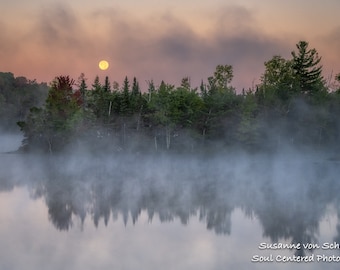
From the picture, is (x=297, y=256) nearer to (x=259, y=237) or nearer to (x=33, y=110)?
(x=259, y=237)

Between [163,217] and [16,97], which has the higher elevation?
[16,97]

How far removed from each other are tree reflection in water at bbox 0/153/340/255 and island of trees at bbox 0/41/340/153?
8063 mm

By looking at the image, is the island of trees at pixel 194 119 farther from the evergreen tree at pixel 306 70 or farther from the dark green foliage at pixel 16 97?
the dark green foliage at pixel 16 97

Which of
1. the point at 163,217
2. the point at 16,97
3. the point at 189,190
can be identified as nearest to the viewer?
the point at 163,217

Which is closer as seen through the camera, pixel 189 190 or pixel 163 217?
pixel 163 217

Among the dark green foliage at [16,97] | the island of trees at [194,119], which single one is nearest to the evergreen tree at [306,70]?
the island of trees at [194,119]

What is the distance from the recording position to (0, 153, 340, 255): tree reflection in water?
77.7ft

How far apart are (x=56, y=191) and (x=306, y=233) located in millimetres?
18889

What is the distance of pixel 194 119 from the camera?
62562 millimetres

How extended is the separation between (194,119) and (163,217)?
39.5 meters

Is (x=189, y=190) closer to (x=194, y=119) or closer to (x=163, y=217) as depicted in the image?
(x=163, y=217)

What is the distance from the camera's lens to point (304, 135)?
62.6 m

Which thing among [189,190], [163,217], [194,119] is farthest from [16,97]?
[163,217]

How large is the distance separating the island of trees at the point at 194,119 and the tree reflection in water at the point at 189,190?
8063 mm
